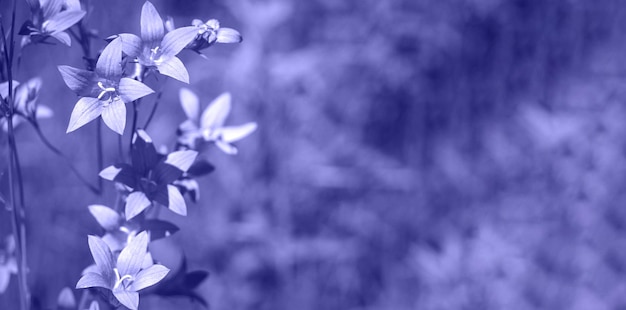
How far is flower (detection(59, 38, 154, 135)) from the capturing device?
786mm

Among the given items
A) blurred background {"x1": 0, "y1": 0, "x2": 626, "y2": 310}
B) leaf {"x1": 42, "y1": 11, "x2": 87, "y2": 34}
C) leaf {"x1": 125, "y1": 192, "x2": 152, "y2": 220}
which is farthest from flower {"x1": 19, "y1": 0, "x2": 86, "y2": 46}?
blurred background {"x1": 0, "y1": 0, "x2": 626, "y2": 310}

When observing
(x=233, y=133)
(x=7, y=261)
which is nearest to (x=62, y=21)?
(x=233, y=133)

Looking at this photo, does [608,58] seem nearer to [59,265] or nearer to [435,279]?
[435,279]

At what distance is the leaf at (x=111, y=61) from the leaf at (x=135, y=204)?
0.52 feet

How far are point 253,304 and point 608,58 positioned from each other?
4.94 ft

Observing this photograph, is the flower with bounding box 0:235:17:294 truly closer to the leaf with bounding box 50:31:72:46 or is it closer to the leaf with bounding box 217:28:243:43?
the leaf with bounding box 50:31:72:46

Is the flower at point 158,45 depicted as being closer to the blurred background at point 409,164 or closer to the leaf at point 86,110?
the leaf at point 86,110

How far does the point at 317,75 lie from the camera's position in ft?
6.01

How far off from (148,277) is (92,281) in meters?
0.08

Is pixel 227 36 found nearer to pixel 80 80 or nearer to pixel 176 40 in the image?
pixel 176 40

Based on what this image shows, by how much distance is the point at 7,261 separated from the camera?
3.49 feet

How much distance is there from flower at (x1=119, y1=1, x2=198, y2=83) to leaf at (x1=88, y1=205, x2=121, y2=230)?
0.22 m

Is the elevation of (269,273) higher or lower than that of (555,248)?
lower

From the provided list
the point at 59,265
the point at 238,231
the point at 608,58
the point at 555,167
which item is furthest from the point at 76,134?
the point at 608,58
